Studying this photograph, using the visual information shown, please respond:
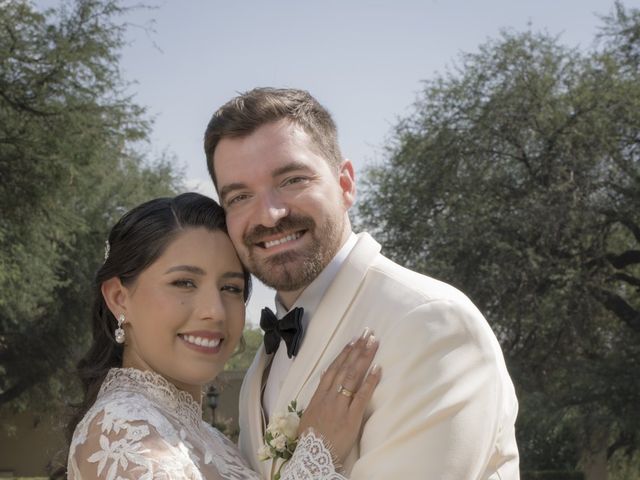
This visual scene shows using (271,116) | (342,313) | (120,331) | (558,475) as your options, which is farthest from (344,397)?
(558,475)

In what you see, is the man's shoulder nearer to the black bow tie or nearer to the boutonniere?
the black bow tie

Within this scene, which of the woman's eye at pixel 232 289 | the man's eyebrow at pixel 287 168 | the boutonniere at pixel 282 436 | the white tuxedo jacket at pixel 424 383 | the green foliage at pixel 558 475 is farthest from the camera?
the green foliage at pixel 558 475

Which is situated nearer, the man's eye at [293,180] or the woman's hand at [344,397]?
the woman's hand at [344,397]

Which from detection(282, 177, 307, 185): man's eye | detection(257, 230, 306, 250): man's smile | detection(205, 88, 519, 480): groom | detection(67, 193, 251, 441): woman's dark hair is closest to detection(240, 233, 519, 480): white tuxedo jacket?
detection(205, 88, 519, 480): groom

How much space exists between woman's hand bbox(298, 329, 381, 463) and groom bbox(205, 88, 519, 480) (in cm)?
5

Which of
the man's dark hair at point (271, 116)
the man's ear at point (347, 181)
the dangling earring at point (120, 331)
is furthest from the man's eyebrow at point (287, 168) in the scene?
the dangling earring at point (120, 331)

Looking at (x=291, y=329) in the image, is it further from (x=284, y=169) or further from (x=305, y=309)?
(x=284, y=169)

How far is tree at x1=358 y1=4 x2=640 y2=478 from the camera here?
21.0 meters

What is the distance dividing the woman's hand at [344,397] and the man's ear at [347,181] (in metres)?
0.73

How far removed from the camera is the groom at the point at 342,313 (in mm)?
3209

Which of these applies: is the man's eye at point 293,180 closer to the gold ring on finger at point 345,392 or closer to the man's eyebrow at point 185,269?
the man's eyebrow at point 185,269

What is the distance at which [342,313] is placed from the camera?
11.8ft

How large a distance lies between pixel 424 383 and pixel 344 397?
27 cm

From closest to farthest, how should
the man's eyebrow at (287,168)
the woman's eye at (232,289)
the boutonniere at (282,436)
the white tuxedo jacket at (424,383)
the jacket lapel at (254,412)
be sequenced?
1. the white tuxedo jacket at (424,383)
2. the boutonniere at (282,436)
3. the man's eyebrow at (287,168)
4. the jacket lapel at (254,412)
5. the woman's eye at (232,289)
